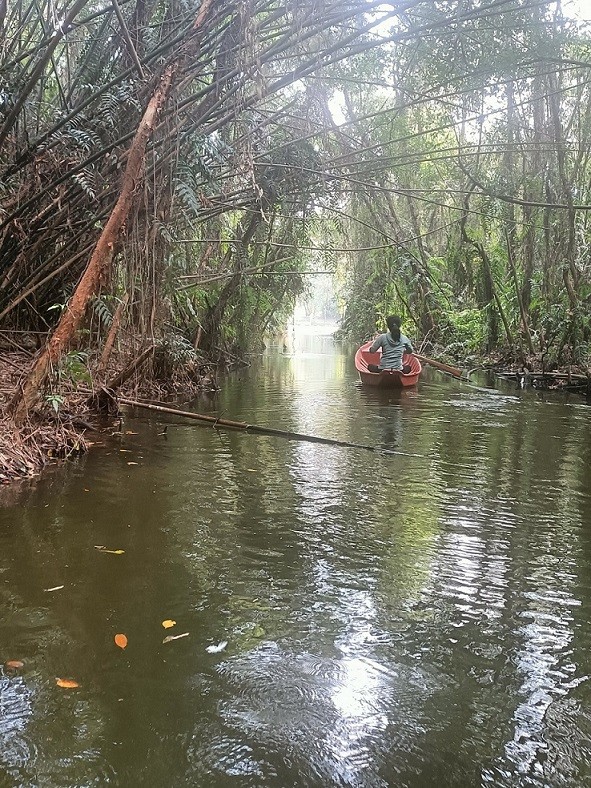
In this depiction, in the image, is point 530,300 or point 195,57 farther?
point 530,300

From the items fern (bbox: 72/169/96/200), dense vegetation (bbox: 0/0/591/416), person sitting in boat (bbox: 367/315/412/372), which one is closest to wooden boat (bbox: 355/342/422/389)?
person sitting in boat (bbox: 367/315/412/372)

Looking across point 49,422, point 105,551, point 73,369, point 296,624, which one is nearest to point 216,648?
point 296,624

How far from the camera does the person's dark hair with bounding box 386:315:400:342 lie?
11359mm

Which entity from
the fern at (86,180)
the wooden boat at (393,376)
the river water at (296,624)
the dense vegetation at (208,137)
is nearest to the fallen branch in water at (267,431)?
the river water at (296,624)

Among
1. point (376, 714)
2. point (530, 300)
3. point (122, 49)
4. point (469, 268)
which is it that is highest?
point (122, 49)

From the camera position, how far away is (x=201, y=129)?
270 inches

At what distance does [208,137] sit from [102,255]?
2528 mm

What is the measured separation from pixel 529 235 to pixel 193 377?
27.7ft

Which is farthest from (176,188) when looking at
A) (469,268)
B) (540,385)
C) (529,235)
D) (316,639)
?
(469,268)

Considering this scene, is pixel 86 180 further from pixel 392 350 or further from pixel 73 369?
pixel 392 350

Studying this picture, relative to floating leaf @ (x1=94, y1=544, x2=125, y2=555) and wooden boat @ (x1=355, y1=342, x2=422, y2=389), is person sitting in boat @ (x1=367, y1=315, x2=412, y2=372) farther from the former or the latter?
floating leaf @ (x1=94, y1=544, x2=125, y2=555)

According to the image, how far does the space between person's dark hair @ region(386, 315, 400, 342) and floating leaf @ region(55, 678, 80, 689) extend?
960cm

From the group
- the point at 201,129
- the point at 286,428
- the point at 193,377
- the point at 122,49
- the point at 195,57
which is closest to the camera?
the point at 195,57

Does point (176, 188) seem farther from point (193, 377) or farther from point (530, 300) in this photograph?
point (530, 300)
